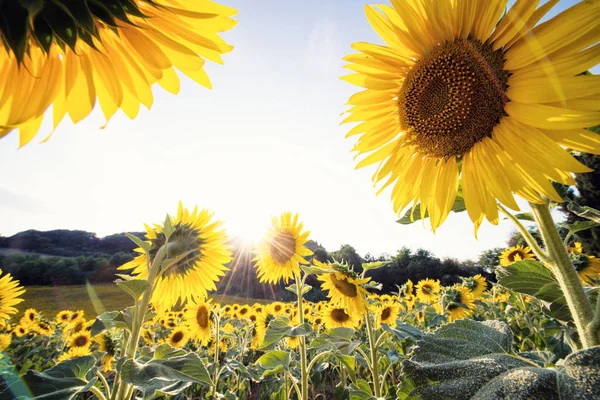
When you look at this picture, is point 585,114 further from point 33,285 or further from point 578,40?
point 33,285

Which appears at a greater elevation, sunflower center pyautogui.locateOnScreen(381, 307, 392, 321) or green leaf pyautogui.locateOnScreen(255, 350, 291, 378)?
sunflower center pyautogui.locateOnScreen(381, 307, 392, 321)

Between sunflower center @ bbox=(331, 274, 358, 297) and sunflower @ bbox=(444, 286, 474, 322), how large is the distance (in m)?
3.35

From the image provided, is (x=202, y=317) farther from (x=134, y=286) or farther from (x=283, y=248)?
(x=134, y=286)

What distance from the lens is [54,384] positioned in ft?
3.76

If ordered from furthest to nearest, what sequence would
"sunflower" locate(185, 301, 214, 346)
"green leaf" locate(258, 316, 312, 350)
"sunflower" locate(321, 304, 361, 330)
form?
"sunflower" locate(185, 301, 214, 346), "sunflower" locate(321, 304, 361, 330), "green leaf" locate(258, 316, 312, 350)

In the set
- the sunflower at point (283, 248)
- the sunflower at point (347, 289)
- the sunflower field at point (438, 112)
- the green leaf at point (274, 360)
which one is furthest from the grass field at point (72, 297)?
the sunflower field at point (438, 112)

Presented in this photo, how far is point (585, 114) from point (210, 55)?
913 millimetres

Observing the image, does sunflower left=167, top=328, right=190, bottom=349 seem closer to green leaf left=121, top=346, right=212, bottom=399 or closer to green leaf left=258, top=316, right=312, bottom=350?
green leaf left=258, top=316, right=312, bottom=350

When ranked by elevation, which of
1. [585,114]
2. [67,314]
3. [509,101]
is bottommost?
[67,314]

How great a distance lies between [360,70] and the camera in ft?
4.14

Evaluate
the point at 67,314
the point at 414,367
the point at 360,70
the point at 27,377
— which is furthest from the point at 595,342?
the point at 67,314

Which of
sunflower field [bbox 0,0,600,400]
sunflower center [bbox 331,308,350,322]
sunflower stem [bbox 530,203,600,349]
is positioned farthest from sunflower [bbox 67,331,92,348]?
sunflower stem [bbox 530,203,600,349]

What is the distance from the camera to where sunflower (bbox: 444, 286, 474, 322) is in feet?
19.3

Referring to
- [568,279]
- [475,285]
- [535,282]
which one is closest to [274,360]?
[535,282]
